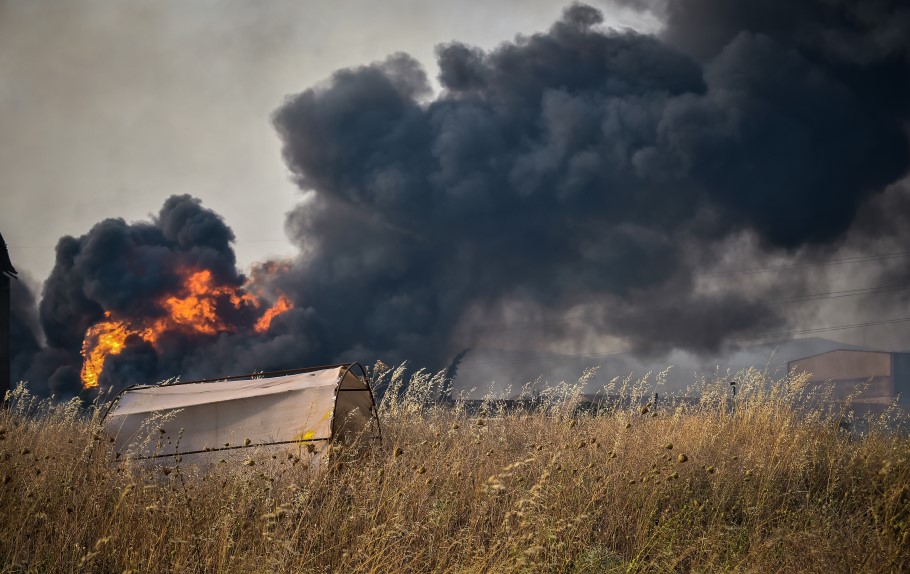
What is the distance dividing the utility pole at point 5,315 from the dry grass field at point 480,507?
49.0 ft

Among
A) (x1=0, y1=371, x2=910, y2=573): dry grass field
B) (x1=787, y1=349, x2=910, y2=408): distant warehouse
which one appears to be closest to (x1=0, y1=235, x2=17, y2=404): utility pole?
(x1=0, y1=371, x2=910, y2=573): dry grass field

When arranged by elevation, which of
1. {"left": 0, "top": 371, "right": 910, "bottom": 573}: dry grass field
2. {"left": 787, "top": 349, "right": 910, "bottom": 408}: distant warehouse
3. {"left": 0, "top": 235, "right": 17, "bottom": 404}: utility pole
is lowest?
{"left": 787, "top": 349, "right": 910, "bottom": 408}: distant warehouse

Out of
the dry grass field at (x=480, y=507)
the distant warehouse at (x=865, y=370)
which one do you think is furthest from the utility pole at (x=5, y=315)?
the distant warehouse at (x=865, y=370)

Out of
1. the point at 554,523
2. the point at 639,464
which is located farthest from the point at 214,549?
the point at 639,464

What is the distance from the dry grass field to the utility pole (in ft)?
49.0

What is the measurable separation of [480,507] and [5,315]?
23449 millimetres

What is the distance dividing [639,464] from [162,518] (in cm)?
500

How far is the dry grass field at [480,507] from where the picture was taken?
16.4 feet

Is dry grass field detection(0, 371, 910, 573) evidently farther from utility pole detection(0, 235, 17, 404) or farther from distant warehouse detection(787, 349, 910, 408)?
distant warehouse detection(787, 349, 910, 408)

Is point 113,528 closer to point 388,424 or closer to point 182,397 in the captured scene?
point 182,397

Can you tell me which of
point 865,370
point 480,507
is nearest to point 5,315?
point 480,507

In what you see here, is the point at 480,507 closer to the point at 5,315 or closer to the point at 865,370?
the point at 5,315

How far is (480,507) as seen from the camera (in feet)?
19.2

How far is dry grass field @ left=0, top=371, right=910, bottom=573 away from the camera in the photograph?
498cm
